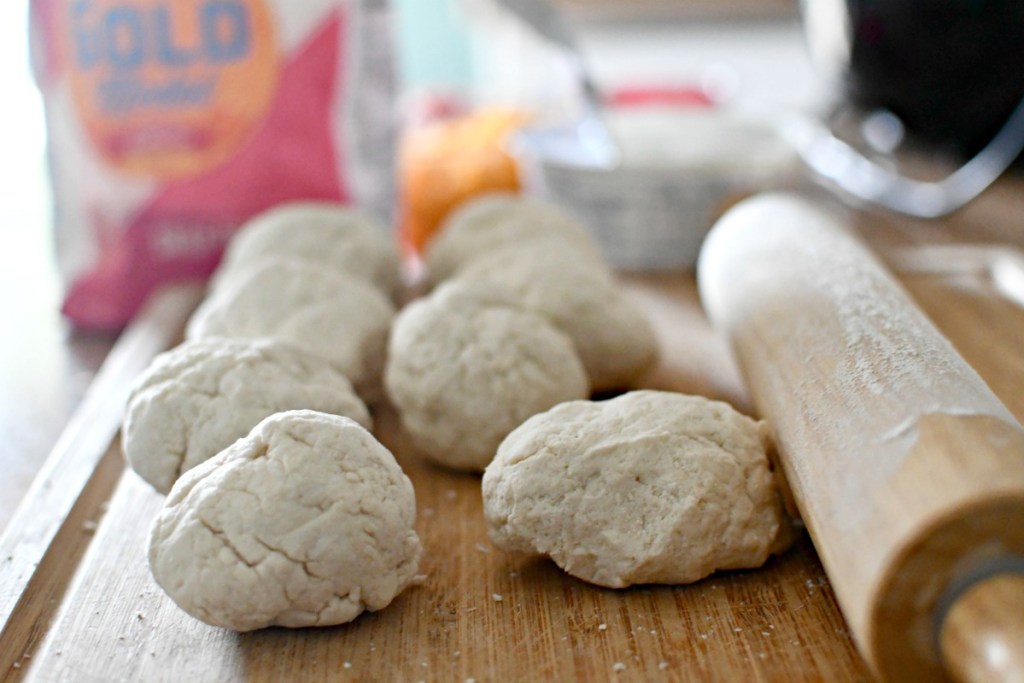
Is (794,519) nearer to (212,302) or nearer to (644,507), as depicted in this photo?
(644,507)

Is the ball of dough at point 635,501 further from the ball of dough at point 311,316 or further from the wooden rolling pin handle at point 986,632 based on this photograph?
the ball of dough at point 311,316

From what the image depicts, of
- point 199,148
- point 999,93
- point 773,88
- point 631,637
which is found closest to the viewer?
point 631,637

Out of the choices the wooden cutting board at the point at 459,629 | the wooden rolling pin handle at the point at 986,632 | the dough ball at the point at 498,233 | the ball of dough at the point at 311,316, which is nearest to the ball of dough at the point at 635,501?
the wooden cutting board at the point at 459,629

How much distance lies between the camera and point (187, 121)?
1.46 meters

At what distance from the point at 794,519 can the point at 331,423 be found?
1.29ft

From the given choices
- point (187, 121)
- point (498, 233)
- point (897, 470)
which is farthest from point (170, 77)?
point (897, 470)

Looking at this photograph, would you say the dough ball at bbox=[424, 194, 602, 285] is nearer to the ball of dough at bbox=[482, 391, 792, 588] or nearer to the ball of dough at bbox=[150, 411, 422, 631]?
the ball of dough at bbox=[482, 391, 792, 588]

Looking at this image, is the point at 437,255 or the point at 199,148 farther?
the point at 199,148

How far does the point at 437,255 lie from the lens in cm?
134

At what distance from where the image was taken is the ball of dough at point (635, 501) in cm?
78

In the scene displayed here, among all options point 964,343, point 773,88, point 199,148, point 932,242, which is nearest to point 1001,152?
point 932,242

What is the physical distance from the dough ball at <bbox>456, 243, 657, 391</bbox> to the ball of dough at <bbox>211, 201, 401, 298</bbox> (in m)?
0.19

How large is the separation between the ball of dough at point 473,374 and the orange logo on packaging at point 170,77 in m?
0.63

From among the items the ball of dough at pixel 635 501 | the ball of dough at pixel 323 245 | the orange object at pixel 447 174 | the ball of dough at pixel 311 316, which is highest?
the ball of dough at pixel 635 501
